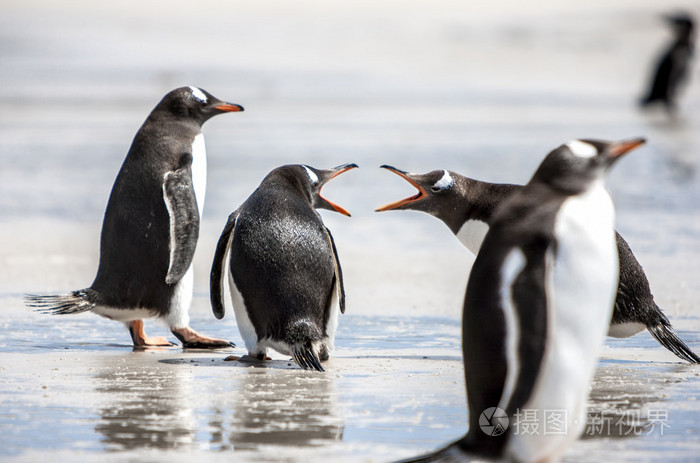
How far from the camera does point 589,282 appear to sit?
318 centimetres

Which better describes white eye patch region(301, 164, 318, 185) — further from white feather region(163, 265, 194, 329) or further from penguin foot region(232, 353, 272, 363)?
penguin foot region(232, 353, 272, 363)

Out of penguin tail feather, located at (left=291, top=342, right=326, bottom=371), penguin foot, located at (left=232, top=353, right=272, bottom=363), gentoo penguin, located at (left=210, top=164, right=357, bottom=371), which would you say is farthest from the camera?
penguin foot, located at (left=232, top=353, right=272, bottom=363)

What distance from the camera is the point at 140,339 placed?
557 centimetres

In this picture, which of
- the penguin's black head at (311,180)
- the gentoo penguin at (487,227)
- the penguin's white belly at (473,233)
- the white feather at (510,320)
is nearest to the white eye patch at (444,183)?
the gentoo penguin at (487,227)

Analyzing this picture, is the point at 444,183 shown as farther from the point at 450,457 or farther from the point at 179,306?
the point at 450,457

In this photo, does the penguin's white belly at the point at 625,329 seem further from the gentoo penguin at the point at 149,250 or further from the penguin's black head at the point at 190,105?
the penguin's black head at the point at 190,105

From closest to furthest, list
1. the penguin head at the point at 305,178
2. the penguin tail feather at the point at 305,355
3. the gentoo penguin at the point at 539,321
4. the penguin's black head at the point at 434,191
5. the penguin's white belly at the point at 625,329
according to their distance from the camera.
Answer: the gentoo penguin at the point at 539,321 < the penguin tail feather at the point at 305,355 < the penguin's white belly at the point at 625,329 < the penguin head at the point at 305,178 < the penguin's black head at the point at 434,191

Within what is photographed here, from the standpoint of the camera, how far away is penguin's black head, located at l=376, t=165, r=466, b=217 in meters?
5.65

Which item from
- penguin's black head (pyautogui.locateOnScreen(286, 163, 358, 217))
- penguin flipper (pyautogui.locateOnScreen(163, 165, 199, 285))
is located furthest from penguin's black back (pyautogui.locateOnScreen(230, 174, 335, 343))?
penguin flipper (pyautogui.locateOnScreen(163, 165, 199, 285))

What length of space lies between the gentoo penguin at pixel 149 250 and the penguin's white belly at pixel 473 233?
1.32 m

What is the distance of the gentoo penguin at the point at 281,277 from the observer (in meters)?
4.90

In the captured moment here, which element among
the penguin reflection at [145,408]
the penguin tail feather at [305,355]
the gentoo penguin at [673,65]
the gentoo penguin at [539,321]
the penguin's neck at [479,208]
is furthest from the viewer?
the gentoo penguin at [673,65]

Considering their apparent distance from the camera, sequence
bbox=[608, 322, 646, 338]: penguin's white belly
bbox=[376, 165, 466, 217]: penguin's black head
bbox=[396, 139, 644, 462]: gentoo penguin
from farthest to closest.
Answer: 1. bbox=[376, 165, 466, 217]: penguin's black head
2. bbox=[608, 322, 646, 338]: penguin's white belly
3. bbox=[396, 139, 644, 462]: gentoo penguin

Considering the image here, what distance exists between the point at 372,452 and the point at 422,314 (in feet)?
9.20
